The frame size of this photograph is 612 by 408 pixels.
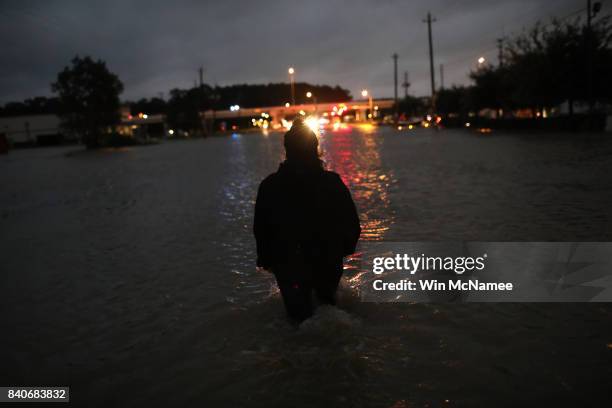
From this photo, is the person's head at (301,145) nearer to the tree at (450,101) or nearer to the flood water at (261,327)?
the flood water at (261,327)

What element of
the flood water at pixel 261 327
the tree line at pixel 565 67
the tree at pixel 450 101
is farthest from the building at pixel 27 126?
the flood water at pixel 261 327

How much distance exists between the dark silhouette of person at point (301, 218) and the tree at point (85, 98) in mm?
62613

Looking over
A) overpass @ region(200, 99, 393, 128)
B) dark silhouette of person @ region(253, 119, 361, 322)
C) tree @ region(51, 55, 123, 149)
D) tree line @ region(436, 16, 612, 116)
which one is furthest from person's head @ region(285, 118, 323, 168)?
overpass @ region(200, 99, 393, 128)

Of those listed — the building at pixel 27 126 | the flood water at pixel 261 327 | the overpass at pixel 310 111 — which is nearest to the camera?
the flood water at pixel 261 327

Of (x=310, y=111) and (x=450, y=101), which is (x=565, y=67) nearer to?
(x=450, y=101)

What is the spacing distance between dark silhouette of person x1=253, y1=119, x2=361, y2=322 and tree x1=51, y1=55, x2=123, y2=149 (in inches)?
2465

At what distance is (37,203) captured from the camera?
47.3ft

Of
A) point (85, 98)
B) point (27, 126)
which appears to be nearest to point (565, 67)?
point (85, 98)

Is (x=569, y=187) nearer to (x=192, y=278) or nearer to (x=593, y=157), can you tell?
(x=593, y=157)

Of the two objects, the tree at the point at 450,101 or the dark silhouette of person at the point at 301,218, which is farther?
the tree at the point at 450,101

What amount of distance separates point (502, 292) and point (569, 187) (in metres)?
7.01

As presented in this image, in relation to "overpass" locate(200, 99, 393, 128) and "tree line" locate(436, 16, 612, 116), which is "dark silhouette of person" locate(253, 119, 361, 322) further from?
"overpass" locate(200, 99, 393, 128)

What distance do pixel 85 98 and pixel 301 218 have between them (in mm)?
65157

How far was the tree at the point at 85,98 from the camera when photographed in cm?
6175
